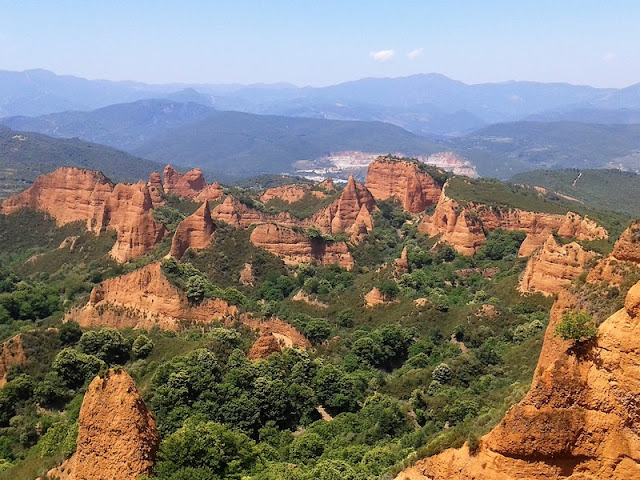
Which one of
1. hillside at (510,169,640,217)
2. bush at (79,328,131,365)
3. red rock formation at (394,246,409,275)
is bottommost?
hillside at (510,169,640,217)

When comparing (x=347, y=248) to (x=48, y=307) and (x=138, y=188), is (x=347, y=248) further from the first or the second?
(x=48, y=307)

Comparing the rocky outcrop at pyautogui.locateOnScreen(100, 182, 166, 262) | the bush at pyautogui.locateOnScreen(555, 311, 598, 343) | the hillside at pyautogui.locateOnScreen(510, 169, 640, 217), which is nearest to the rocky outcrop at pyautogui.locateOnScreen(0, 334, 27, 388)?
the rocky outcrop at pyautogui.locateOnScreen(100, 182, 166, 262)

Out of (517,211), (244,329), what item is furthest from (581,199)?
(244,329)

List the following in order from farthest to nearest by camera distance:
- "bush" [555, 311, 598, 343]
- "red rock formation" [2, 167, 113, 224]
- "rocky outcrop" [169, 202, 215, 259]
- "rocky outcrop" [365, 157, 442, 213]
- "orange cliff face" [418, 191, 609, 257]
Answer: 1. "rocky outcrop" [365, 157, 442, 213]
2. "red rock formation" [2, 167, 113, 224]
3. "orange cliff face" [418, 191, 609, 257]
4. "rocky outcrop" [169, 202, 215, 259]
5. "bush" [555, 311, 598, 343]

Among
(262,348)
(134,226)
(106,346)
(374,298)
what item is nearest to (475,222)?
(374,298)

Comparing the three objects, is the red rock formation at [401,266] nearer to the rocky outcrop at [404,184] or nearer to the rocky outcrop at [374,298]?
the rocky outcrop at [374,298]

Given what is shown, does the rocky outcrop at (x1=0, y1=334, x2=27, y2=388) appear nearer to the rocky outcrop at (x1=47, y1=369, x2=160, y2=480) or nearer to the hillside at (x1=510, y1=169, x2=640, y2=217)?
the rocky outcrop at (x1=47, y1=369, x2=160, y2=480)

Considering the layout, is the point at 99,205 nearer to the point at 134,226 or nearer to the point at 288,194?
the point at 134,226
